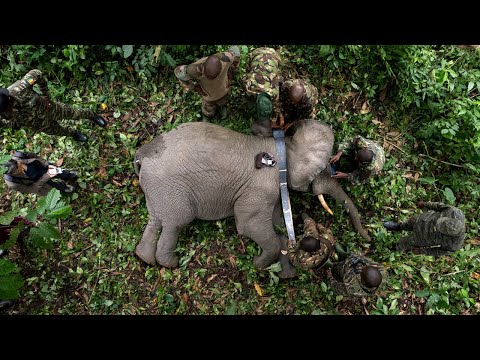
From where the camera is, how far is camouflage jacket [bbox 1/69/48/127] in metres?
4.54

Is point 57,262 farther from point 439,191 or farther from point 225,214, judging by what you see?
point 439,191

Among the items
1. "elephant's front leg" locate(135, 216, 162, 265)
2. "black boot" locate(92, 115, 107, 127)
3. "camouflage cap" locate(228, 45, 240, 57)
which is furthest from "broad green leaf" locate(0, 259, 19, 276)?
"camouflage cap" locate(228, 45, 240, 57)

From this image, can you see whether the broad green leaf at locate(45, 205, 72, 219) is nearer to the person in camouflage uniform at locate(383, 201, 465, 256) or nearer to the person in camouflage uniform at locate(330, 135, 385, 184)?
the person in camouflage uniform at locate(330, 135, 385, 184)

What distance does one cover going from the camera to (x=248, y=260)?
5734mm

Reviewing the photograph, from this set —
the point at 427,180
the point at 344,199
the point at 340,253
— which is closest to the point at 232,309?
the point at 340,253

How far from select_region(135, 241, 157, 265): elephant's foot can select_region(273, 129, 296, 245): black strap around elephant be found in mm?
1954

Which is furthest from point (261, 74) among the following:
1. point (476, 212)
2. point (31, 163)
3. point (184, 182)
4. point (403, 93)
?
point (476, 212)

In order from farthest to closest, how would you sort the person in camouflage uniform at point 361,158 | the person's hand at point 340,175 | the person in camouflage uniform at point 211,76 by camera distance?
the person's hand at point 340,175
the person in camouflage uniform at point 361,158
the person in camouflage uniform at point 211,76

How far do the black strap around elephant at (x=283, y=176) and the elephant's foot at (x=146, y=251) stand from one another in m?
1.95

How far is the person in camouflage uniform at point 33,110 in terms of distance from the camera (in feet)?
14.8

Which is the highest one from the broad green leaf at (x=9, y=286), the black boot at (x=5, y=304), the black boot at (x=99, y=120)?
the black boot at (x=99, y=120)

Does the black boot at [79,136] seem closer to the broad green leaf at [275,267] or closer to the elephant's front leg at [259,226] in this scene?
the elephant's front leg at [259,226]

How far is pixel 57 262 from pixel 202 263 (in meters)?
2.17

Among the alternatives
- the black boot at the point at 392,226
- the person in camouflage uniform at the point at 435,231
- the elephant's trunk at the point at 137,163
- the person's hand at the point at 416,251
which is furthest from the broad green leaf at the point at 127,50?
the person's hand at the point at 416,251
